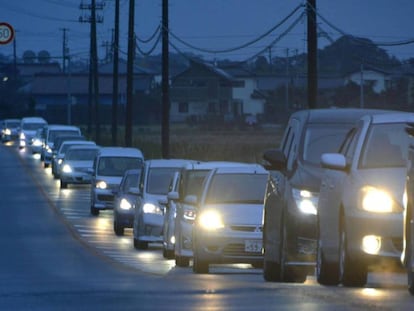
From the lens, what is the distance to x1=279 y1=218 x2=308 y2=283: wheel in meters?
15.0

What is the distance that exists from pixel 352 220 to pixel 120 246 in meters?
15.7

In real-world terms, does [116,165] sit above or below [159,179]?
below

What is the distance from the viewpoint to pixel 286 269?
1540 cm

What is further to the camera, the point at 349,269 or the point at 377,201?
the point at 349,269

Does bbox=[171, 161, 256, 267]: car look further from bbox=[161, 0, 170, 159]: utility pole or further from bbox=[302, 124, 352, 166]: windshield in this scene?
bbox=[161, 0, 170, 159]: utility pole

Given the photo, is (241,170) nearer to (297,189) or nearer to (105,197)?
(297,189)

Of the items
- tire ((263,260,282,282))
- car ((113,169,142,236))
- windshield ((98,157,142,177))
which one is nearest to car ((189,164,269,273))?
tire ((263,260,282,282))

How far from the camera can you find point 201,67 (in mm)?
126688

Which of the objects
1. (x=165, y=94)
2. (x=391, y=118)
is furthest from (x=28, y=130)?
(x=391, y=118)

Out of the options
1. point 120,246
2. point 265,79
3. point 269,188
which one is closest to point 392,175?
point 269,188

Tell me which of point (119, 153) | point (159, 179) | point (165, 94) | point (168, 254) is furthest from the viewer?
point (165, 94)

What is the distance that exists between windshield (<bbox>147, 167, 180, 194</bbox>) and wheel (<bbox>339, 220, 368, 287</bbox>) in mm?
15485

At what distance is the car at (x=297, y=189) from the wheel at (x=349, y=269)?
1.18 metres

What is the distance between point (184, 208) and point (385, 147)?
32.1 feet
